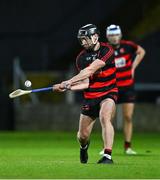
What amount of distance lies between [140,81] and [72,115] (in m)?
5.82

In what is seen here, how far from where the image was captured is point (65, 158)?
16.6m

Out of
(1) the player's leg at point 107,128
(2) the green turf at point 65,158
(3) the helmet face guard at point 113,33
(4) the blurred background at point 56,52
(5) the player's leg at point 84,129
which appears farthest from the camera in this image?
(4) the blurred background at point 56,52

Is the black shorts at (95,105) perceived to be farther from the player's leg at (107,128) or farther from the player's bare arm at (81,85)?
the player's bare arm at (81,85)

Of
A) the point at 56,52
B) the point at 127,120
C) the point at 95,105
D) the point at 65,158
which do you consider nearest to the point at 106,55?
the point at 95,105

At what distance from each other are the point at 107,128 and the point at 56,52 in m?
17.6

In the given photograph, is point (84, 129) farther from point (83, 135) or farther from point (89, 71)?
point (89, 71)

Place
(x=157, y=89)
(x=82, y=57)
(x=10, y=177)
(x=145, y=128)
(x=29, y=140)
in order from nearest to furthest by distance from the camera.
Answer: (x=10, y=177) < (x=82, y=57) < (x=29, y=140) < (x=145, y=128) < (x=157, y=89)

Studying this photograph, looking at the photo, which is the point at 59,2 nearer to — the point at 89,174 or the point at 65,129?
the point at 65,129

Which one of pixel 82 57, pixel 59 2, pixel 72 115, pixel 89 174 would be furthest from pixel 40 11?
pixel 89 174

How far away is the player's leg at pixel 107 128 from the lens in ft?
48.0

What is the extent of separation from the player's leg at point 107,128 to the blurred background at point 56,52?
12.4 meters

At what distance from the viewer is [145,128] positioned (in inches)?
1085

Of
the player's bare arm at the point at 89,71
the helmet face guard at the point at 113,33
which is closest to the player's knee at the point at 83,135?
the player's bare arm at the point at 89,71

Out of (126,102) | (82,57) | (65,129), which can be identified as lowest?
(65,129)
